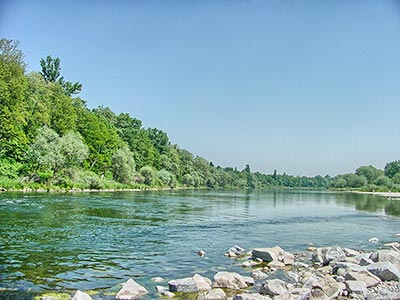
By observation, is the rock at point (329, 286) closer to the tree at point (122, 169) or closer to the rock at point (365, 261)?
the rock at point (365, 261)

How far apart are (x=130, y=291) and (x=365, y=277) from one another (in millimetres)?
6447

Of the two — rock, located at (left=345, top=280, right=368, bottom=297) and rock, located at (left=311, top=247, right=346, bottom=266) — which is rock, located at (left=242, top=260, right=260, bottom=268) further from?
rock, located at (left=345, top=280, right=368, bottom=297)

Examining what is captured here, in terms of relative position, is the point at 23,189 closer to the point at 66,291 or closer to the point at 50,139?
the point at 50,139

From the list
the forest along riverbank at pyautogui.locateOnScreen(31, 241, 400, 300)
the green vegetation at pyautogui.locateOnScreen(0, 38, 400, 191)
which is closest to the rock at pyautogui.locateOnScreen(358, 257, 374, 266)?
the forest along riverbank at pyautogui.locateOnScreen(31, 241, 400, 300)

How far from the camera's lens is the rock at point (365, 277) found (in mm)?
10454

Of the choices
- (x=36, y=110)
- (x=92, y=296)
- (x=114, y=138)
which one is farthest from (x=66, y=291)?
(x=114, y=138)

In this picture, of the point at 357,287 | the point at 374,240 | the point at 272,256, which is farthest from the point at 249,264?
the point at 374,240

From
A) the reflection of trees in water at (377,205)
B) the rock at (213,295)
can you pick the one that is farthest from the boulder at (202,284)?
the reflection of trees in water at (377,205)

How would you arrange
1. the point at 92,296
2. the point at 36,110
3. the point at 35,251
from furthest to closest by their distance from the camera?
the point at 36,110
the point at 35,251
the point at 92,296

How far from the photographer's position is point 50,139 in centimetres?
5416

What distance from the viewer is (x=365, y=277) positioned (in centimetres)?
1073

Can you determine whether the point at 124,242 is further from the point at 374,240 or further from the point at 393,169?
the point at 393,169

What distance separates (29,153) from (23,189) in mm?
7418

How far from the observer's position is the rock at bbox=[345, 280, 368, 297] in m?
9.90
